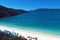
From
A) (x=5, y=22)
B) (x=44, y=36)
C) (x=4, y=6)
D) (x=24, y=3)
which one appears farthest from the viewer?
(x=5, y=22)

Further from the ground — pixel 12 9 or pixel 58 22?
pixel 12 9

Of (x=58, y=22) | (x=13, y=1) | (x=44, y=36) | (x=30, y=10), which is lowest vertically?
(x=44, y=36)

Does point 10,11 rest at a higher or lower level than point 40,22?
higher

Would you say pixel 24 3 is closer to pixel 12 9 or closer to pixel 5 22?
pixel 12 9

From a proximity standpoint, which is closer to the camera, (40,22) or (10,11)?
(10,11)

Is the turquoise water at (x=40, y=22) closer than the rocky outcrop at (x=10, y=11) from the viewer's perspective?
Yes

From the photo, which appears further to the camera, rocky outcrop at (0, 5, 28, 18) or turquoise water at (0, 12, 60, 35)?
rocky outcrop at (0, 5, 28, 18)

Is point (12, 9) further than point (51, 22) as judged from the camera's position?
No

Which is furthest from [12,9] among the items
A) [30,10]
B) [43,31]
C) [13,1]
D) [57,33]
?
[57,33]

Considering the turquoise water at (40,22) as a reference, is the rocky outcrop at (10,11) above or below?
above

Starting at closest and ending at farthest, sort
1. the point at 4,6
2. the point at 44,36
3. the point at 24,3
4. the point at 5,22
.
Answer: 1. the point at 44,36
2. the point at 24,3
3. the point at 4,6
4. the point at 5,22

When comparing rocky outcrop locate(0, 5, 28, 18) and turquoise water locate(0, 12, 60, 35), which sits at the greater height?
rocky outcrop locate(0, 5, 28, 18)
